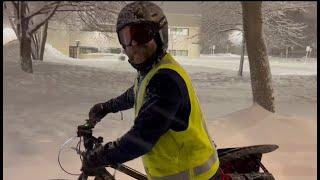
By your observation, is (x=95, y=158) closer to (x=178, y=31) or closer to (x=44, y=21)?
(x=178, y=31)

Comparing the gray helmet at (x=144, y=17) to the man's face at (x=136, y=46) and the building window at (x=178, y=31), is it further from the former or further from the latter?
the building window at (x=178, y=31)

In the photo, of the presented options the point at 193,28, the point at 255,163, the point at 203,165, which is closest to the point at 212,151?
the point at 203,165

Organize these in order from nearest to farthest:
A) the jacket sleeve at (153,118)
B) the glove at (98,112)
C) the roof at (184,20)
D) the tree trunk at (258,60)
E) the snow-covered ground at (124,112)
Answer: the jacket sleeve at (153,118), the glove at (98,112), the roof at (184,20), the snow-covered ground at (124,112), the tree trunk at (258,60)

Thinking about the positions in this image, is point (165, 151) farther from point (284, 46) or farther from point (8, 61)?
point (8, 61)

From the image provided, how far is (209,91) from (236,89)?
23cm

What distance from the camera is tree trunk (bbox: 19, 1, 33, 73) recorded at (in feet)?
7.63

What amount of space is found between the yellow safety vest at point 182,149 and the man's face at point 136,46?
1.8 inches

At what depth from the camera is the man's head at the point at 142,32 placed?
1.09 meters

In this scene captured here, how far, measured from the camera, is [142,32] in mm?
1086

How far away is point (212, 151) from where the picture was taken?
1179 millimetres

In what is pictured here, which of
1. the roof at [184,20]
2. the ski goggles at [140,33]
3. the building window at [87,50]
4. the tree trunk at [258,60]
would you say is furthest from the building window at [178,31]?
the ski goggles at [140,33]

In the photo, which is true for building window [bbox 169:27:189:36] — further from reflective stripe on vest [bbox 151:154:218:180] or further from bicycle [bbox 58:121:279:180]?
reflective stripe on vest [bbox 151:154:218:180]

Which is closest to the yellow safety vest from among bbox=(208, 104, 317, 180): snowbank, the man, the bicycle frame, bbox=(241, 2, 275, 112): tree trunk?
the man

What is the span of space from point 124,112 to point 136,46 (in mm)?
1739
